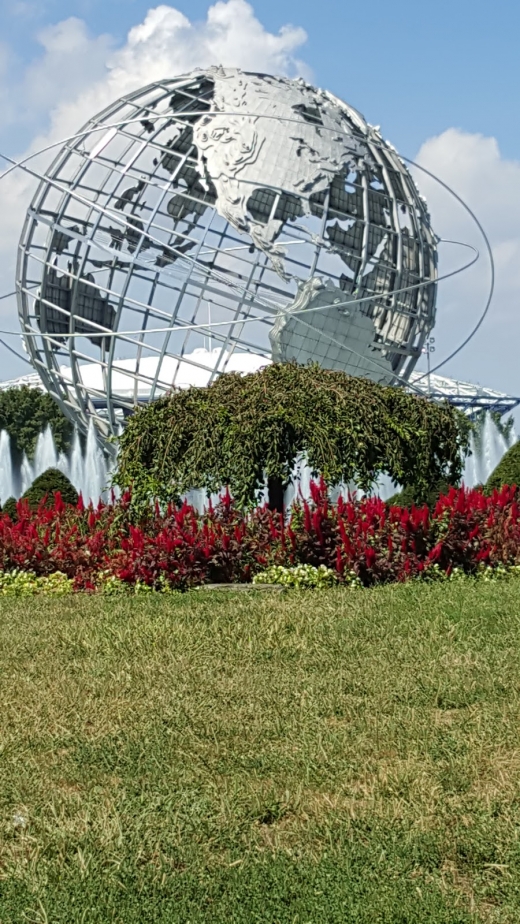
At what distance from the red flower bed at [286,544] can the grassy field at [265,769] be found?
211cm

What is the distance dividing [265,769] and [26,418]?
4478 cm

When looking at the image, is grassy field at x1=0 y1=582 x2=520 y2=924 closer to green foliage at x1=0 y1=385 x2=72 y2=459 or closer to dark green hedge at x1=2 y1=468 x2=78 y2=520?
dark green hedge at x1=2 y1=468 x2=78 y2=520

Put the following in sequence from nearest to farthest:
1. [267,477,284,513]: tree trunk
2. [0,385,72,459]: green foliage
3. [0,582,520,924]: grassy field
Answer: [0,582,520,924]: grassy field, [267,477,284,513]: tree trunk, [0,385,72,459]: green foliage

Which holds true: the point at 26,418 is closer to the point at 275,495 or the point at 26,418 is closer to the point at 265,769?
the point at 275,495

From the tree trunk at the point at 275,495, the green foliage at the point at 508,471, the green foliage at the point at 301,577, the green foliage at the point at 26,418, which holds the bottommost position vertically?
the green foliage at the point at 301,577

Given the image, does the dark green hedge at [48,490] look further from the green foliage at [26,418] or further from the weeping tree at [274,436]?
the green foliage at [26,418]

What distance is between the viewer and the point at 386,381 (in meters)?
16.2

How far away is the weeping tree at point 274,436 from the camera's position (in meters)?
10.1

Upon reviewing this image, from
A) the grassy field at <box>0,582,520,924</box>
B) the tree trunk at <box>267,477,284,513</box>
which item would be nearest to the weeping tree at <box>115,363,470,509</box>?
the tree trunk at <box>267,477,284,513</box>

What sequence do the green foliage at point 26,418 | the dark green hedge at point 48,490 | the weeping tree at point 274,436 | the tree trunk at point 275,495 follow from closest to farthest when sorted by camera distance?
the weeping tree at point 274,436, the tree trunk at point 275,495, the dark green hedge at point 48,490, the green foliage at point 26,418

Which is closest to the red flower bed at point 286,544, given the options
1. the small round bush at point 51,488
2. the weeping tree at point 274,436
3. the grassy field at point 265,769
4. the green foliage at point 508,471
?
the weeping tree at point 274,436

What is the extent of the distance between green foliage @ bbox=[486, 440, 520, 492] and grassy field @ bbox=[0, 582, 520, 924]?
832 cm

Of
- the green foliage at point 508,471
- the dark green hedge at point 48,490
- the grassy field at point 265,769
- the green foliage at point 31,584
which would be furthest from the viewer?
the dark green hedge at point 48,490

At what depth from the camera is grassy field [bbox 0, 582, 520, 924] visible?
11.0 ft
